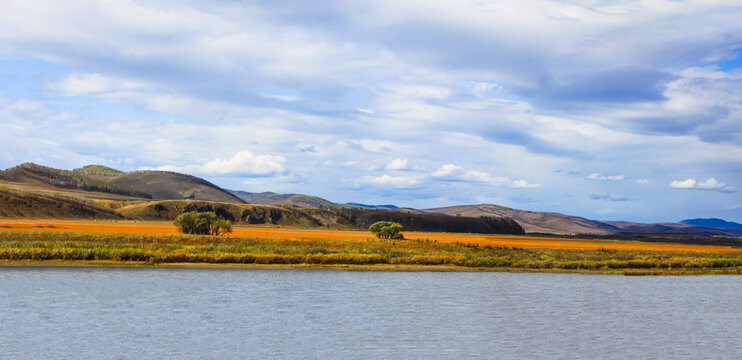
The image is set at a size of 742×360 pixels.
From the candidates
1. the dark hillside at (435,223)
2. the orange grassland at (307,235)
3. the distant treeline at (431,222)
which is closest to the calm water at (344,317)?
the orange grassland at (307,235)

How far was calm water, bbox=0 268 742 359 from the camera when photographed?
19.7m

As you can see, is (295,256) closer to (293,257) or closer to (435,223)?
(293,257)

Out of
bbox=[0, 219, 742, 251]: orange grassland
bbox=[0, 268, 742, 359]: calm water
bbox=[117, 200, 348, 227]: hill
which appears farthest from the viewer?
bbox=[117, 200, 348, 227]: hill

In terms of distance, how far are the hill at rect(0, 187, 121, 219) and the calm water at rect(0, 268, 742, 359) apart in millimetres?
98738

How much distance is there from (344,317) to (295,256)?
73.7ft

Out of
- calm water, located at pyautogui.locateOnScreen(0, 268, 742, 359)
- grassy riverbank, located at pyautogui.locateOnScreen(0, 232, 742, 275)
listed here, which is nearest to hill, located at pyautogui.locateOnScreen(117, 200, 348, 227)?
grassy riverbank, located at pyautogui.locateOnScreen(0, 232, 742, 275)

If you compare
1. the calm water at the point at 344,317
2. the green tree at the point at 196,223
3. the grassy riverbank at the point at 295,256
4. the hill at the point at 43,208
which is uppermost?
the hill at the point at 43,208

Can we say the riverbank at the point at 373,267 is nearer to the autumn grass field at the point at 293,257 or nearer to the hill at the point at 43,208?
the autumn grass field at the point at 293,257

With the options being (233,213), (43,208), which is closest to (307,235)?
(233,213)

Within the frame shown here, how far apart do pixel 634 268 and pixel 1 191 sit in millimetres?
133153

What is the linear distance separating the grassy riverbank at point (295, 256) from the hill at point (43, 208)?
76.9m

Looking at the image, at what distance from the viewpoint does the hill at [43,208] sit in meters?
122

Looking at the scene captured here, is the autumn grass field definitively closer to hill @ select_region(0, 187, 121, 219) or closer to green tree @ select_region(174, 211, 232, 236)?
green tree @ select_region(174, 211, 232, 236)

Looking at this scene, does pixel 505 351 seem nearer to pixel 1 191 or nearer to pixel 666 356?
pixel 666 356
